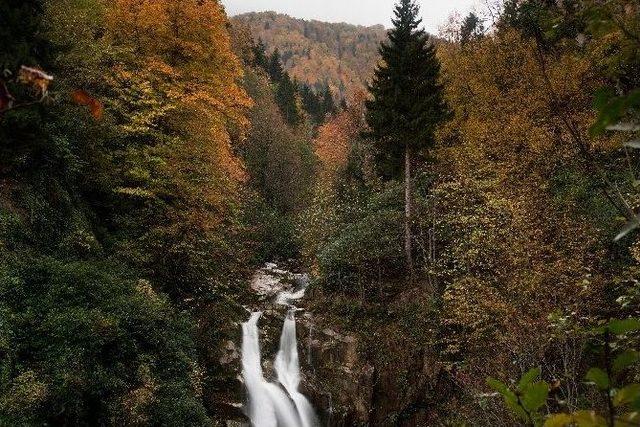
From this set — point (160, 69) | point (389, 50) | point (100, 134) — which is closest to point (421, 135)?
point (389, 50)

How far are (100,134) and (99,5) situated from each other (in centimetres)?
575

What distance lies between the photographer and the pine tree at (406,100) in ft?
56.1

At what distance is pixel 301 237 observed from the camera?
22188mm

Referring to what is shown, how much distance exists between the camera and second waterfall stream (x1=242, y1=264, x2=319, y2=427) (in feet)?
49.1

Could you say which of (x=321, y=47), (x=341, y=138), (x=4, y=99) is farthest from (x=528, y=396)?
(x=321, y=47)

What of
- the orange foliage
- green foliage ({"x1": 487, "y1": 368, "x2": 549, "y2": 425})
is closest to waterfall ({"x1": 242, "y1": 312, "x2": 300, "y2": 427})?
green foliage ({"x1": 487, "y1": 368, "x2": 549, "y2": 425})

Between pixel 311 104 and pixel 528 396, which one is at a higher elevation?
pixel 311 104

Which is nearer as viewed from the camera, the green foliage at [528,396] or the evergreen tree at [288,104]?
the green foliage at [528,396]

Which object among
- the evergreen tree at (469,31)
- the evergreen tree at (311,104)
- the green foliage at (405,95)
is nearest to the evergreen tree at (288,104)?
the evergreen tree at (311,104)

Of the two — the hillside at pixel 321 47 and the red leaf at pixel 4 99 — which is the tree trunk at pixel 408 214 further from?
the hillside at pixel 321 47

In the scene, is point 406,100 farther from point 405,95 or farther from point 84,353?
point 84,353

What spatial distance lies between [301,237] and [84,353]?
14.3 m

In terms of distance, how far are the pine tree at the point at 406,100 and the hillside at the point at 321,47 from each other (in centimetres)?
9542

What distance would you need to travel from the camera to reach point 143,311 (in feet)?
33.4
